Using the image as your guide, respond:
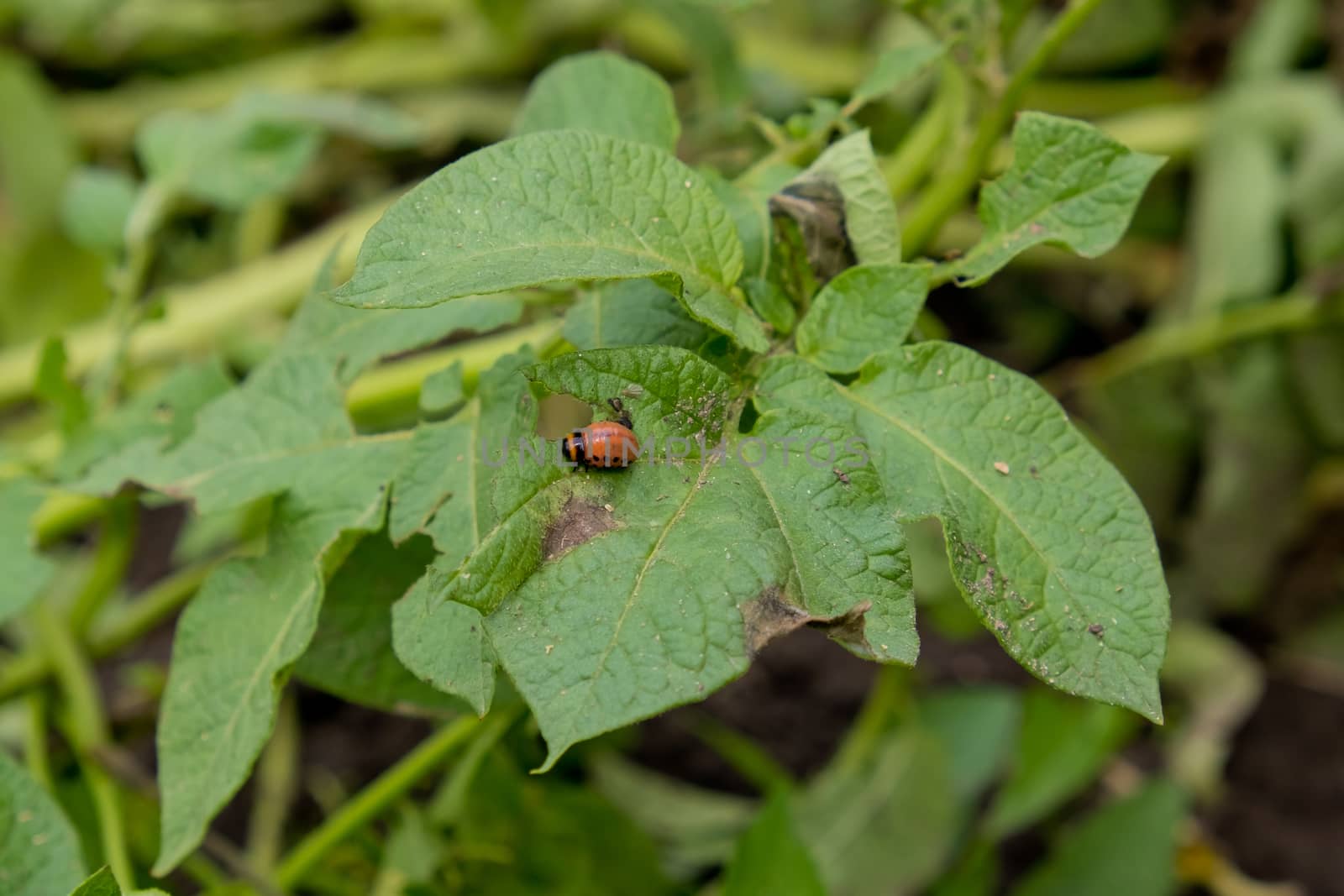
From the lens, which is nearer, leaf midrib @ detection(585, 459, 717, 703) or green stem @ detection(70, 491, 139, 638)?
leaf midrib @ detection(585, 459, 717, 703)

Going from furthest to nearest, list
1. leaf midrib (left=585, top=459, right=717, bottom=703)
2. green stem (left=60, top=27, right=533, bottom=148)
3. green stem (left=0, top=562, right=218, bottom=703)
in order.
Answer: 1. green stem (left=60, top=27, right=533, bottom=148)
2. green stem (left=0, top=562, right=218, bottom=703)
3. leaf midrib (left=585, top=459, right=717, bottom=703)

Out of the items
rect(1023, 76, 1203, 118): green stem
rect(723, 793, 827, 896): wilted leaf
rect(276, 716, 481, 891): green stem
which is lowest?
rect(723, 793, 827, 896): wilted leaf

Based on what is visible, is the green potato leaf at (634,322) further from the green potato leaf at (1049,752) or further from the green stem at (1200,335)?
the green stem at (1200,335)

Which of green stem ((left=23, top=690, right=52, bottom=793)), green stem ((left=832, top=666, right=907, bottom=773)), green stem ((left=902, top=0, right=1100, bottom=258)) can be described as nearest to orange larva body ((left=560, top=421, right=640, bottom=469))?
green stem ((left=902, top=0, right=1100, bottom=258))

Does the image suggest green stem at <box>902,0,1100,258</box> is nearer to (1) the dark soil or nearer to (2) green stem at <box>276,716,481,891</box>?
(2) green stem at <box>276,716,481,891</box>

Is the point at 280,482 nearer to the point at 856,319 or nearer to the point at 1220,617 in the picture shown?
the point at 856,319

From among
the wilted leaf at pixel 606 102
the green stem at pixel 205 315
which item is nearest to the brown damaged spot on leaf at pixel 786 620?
the wilted leaf at pixel 606 102

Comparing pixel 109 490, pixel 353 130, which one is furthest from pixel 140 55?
pixel 109 490
